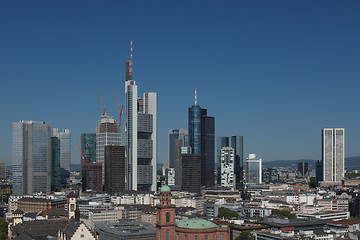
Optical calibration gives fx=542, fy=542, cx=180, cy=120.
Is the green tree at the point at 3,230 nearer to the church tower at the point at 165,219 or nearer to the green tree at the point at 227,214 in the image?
the church tower at the point at 165,219

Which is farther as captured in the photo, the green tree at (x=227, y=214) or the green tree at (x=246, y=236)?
the green tree at (x=227, y=214)

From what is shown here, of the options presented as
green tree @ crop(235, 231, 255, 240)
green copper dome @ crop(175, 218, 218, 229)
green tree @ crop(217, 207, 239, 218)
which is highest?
green copper dome @ crop(175, 218, 218, 229)

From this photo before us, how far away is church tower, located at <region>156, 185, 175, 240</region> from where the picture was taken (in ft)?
337

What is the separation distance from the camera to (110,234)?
11719 centimetres

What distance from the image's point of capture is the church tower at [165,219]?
103 m

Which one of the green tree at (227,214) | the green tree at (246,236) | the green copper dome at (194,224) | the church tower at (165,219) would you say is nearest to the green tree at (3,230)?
the church tower at (165,219)

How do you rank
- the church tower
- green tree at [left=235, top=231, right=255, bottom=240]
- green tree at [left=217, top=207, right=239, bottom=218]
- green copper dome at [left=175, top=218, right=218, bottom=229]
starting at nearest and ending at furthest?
the church tower
green copper dome at [left=175, top=218, right=218, bottom=229]
green tree at [left=235, top=231, right=255, bottom=240]
green tree at [left=217, top=207, right=239, bottom=218]

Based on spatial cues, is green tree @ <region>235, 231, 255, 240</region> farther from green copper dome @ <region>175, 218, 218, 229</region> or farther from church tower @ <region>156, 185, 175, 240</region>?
church tower @ <region>156, 185, 175, 240</region>

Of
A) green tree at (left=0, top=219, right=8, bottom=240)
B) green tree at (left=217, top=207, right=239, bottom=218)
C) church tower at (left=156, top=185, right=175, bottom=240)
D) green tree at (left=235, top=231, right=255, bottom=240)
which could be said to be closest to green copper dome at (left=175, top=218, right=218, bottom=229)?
church tower at (left=156, top=185, right=175, bottom=240)

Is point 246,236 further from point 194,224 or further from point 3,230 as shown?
point 3,230

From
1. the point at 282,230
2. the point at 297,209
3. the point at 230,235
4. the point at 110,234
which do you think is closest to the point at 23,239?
the point at 110,234

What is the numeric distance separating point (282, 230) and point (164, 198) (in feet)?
104

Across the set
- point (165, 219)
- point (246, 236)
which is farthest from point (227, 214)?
point (165, 219)

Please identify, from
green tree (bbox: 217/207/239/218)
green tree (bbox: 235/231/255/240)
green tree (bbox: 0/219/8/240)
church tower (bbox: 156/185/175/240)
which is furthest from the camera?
green tree (bbox: 217/207/239/218)
